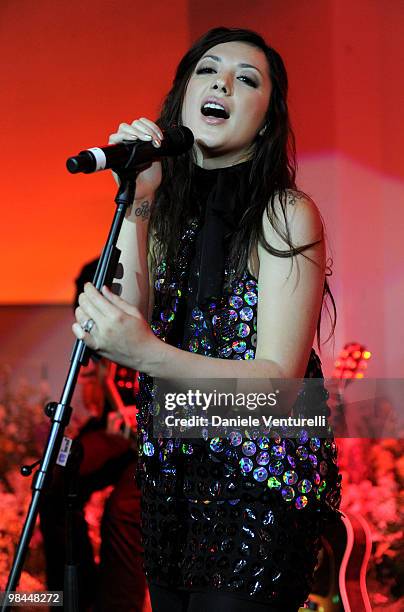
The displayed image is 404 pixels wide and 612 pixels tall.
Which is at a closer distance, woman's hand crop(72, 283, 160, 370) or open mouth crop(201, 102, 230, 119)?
woman's hand crop(72, 283, 160, 370)

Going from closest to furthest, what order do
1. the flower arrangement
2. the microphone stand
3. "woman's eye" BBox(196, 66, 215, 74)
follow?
the microphone stand
"woman's eye" BBox(196, 66, 215, 74)
the flower arrangement

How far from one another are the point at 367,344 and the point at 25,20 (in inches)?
72.1

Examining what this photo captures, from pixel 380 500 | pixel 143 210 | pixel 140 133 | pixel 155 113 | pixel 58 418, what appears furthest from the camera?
pixel 155 113

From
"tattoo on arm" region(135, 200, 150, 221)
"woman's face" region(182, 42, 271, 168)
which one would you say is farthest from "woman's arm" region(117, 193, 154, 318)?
"woman's face" region(182, 42, 271, 168)

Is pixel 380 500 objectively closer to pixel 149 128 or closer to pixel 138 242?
pixel 138 242

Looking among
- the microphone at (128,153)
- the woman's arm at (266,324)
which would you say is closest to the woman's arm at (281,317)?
the woman's arm at (266,324)

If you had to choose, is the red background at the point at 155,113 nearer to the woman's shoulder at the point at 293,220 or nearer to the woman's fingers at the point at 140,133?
the woman's shoulder at the point at 293,220

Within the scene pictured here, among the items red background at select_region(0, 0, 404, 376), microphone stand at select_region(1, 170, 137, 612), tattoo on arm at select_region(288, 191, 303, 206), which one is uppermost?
red background at select_region(0, 0, 404, 376)

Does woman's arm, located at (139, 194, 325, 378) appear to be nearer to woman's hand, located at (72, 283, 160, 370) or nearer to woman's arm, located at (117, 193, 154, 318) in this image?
woman's hand, located at (72, 283, 160, 370)

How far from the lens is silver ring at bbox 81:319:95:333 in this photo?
3.93ft

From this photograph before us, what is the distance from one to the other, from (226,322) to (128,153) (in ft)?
1.15

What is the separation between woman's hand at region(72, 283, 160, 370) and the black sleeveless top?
9.4 inches

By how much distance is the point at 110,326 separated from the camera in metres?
1.20

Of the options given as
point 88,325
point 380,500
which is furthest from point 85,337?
point 380,500
